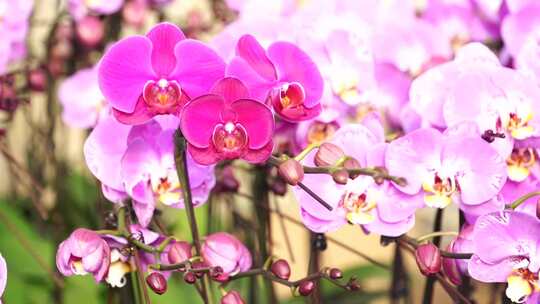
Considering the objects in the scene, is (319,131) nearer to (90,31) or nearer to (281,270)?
(281,270)

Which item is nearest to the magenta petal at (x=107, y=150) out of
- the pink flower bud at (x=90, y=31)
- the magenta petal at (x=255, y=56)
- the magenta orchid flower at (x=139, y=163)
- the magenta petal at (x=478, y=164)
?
the magenta orchid flower at (x=139, y=163)

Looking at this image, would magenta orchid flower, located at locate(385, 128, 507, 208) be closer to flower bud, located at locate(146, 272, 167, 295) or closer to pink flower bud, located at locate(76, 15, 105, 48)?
flower bud, located at locate(146, 272, 167, 295)

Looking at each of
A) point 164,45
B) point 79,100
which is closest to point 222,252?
point 164,45

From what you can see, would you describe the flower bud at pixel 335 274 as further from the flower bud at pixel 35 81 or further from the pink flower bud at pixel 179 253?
the flower bud at pixel 35 81

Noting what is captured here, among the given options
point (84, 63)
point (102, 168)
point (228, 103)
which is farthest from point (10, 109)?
point (84, 63)

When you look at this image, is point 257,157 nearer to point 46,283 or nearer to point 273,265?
point 273,265
